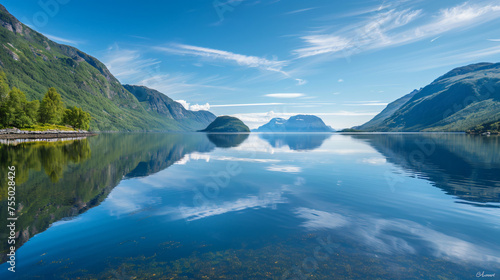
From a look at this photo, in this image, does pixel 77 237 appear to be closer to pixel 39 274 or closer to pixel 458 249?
pixel 39 274

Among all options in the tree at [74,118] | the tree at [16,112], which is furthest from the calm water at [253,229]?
the tree at [74,118]

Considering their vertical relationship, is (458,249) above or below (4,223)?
below

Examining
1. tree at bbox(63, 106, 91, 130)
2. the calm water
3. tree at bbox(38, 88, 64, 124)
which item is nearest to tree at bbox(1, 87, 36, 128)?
tree at bbox(38, 88, 64, 124)

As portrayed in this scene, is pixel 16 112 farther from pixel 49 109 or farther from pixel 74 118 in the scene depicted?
pixel 74 118

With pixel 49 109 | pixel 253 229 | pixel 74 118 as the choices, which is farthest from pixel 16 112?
pixel 253 229

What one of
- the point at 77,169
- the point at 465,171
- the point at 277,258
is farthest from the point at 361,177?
the point at 77,169

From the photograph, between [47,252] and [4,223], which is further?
[4,223]

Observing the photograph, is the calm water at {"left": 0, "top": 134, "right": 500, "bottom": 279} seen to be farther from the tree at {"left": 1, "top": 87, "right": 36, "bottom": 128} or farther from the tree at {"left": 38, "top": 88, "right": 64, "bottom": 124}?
the tree at {"left": 38, "top": 88, "right": 64, "bottom": 124}

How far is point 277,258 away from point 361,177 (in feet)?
87.0

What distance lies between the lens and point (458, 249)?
13430 mm

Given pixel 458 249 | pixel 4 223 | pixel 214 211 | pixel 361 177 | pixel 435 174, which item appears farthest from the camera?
pixel 435 174

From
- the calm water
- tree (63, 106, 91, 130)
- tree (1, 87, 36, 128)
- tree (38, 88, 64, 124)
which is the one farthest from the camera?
tree (63, 106, 91, 130)

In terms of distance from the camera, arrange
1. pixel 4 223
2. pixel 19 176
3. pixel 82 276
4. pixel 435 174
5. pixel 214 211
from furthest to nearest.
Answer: pixel 435 174 < pixel 19 176 < pixel 214 211 < pixel 4 223 < pixel 82 276

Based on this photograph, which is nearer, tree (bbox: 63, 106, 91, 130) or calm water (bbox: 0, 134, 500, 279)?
calm water (bbox: 0, 134, 500, 279)
